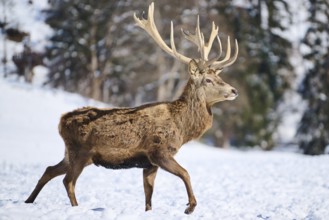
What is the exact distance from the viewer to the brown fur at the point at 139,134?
19.9 ft

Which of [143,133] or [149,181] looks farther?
[149,181]

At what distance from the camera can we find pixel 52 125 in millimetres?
21141

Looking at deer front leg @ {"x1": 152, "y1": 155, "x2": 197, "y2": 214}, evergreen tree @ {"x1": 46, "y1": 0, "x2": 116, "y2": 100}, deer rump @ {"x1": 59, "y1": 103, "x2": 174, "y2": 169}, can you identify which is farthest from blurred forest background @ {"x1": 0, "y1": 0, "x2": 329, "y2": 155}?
deer front leg @ {"x1": 152, "y1": 155, "x2": 197, "y2": 214}

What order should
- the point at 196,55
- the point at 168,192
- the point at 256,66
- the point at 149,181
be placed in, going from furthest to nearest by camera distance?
1. the point at 256,66
2. the point at 196,55
3. the point at 168,192
4. the point at 149,181

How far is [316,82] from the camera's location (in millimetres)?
31500

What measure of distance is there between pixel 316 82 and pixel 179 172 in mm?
27431

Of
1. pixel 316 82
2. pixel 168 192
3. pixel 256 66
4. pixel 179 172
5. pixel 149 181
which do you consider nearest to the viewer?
pixel 179 172

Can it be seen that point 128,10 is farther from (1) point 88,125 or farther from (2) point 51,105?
(1) point 88,125

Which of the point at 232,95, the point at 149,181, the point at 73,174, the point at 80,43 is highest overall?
the point at 80,43

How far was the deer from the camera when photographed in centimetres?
608

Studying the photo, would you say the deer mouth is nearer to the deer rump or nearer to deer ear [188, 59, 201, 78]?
deer ear [188, 59, 201, 78]

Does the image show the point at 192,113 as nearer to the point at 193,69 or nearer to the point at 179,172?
the point at 193,69

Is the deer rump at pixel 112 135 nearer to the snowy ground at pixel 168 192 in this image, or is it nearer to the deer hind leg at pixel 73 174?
the deer hind leg at pixel 73 174

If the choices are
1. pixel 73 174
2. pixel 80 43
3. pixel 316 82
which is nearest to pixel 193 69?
pixel 73 174
